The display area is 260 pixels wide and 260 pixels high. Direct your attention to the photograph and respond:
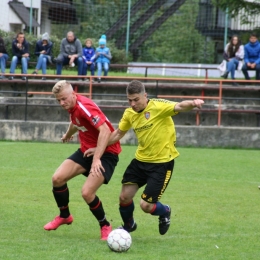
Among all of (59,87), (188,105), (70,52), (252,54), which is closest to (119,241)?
(188,105)

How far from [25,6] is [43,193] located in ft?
51.4

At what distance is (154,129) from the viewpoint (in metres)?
6.90

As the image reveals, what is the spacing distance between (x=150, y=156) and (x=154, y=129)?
0.30 metres

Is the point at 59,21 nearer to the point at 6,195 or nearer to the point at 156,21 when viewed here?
the point at 156,21

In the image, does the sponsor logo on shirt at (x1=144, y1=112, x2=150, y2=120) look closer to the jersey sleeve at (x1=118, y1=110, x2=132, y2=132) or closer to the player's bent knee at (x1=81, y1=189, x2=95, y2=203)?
the jersey sleeve at (x1=118, y1=110, x2=132, y2=132)

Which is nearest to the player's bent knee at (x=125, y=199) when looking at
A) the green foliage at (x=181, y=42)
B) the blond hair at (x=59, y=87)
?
the blond hair at (x=59, y=87)

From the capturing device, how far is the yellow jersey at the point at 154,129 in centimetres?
688

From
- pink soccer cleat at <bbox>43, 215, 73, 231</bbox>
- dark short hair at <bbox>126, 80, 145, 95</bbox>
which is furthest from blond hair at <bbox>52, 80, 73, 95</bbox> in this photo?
pink soccer cleat at <bbox>43, 215, 73, 231</bbox>

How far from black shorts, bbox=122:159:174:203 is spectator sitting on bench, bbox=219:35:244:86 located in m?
12.7

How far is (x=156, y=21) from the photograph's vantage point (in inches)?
1083

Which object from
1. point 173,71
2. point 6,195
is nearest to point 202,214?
point 6,195

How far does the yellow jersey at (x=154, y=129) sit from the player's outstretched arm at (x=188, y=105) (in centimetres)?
16

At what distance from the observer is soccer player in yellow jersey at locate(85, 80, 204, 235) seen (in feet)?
22.6

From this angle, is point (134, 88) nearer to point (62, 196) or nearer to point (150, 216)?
point (62, 196)
